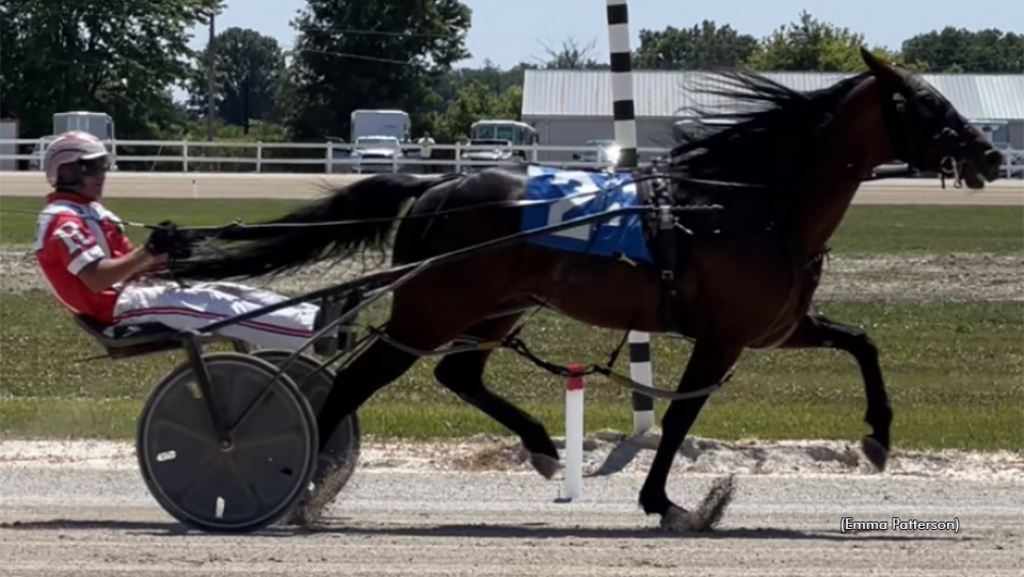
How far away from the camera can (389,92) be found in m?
59.0

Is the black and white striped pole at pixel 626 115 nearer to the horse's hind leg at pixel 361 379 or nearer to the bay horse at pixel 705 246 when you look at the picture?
the bay horse at pixel 705 246

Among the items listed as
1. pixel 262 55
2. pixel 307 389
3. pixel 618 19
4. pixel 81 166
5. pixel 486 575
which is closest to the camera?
pixel 486 575

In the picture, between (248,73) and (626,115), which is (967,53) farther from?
(626,115)

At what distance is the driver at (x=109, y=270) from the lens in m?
7.07

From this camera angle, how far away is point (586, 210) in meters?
7.40

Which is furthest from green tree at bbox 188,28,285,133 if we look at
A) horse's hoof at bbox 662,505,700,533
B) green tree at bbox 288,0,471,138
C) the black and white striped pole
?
horse's hoof at bbox 662,505,700,533

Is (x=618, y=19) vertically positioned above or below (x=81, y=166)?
above

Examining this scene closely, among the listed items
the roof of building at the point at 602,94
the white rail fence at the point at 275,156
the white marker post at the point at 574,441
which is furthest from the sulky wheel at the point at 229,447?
the roof of building at the point at 602,94

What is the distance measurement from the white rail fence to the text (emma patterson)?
90.0 ft

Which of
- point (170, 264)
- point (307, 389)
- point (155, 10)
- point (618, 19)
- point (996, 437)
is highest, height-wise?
point (155, 10)

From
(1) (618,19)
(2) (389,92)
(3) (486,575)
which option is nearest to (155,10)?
(2) (389,92)

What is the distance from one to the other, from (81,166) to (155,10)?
41917 millimetres

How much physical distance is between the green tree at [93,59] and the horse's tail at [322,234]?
1486 inches

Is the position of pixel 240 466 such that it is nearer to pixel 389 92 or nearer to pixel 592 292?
pixel 592 292
